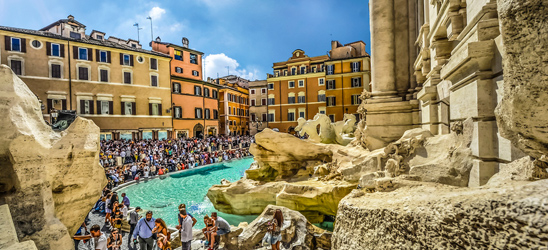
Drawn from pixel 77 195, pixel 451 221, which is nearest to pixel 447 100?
pixel 451 221

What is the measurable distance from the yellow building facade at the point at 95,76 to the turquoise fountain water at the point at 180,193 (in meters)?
11.5

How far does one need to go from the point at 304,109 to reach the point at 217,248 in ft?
101

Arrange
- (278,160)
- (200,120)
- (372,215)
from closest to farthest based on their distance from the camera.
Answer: (372,215)
(278,160)
(200,120)

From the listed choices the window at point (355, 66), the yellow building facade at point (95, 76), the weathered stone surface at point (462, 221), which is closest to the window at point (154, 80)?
the yellow building facade at point (95, 76)

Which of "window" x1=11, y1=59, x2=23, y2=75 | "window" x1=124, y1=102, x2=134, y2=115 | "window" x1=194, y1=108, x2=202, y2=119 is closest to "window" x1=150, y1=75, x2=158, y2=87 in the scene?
"window" x1=124, y1=102, x2=134, y2=115

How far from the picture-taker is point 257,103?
43094 mm

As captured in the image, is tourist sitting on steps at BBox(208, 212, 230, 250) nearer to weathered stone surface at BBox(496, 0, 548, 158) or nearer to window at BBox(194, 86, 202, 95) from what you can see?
weathered stone surface at BBox(496, 0, 548, 158)

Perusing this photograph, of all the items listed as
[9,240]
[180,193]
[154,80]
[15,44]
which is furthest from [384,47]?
[15,44]

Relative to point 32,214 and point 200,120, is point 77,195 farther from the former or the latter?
point 200,120

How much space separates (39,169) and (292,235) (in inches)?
169

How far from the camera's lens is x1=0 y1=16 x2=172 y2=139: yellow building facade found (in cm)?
2181

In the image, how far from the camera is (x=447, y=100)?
4449 mm

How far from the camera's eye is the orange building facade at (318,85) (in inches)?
1282

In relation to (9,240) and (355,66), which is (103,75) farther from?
(355,66)
